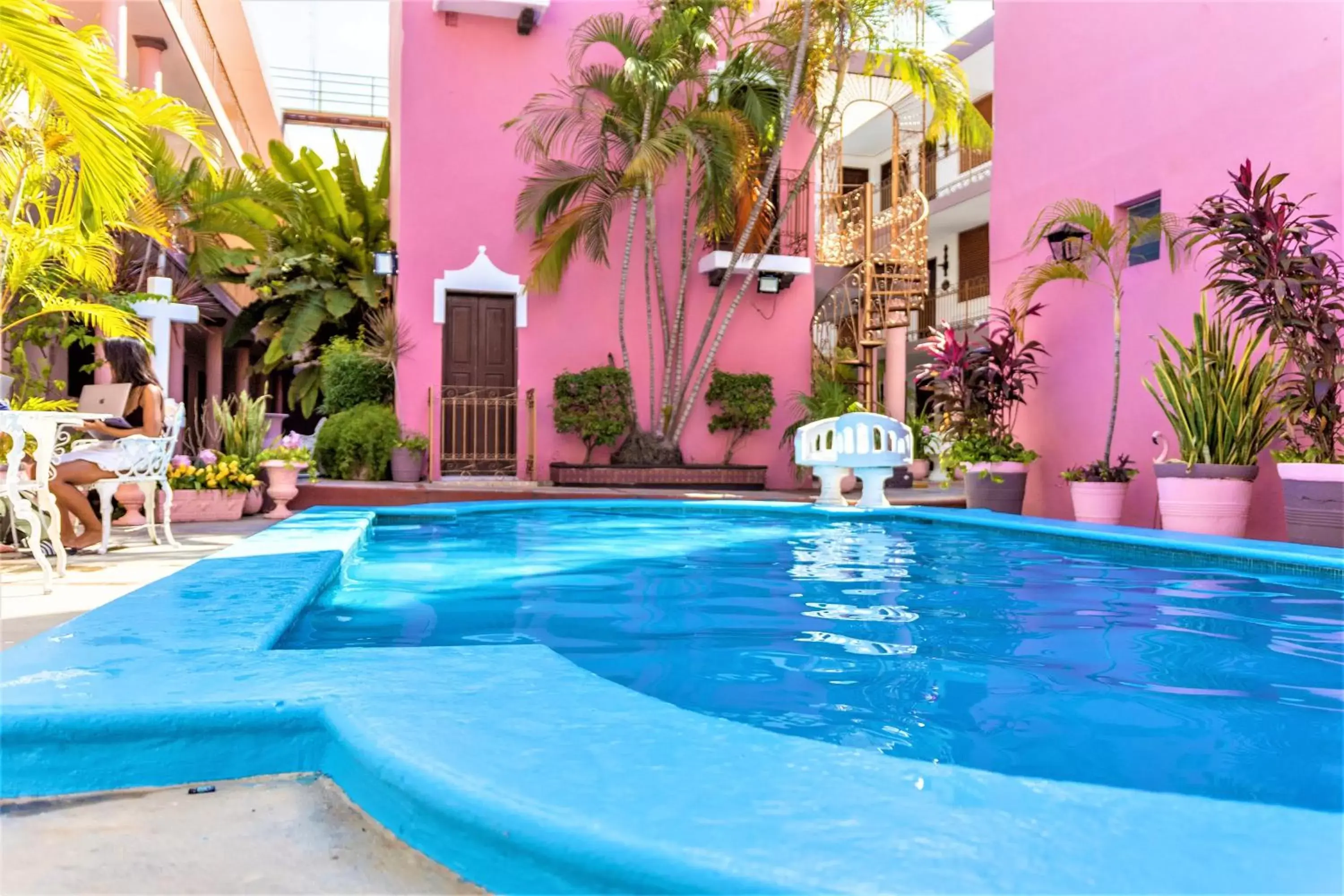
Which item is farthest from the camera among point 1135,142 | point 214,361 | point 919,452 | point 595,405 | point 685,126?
point 214,361

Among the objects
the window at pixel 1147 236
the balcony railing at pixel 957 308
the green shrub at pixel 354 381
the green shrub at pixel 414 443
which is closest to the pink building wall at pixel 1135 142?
the window at pixel 1147 236

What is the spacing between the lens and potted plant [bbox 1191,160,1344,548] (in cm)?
600

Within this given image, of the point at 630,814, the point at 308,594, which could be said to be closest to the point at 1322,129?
the point at 308,594

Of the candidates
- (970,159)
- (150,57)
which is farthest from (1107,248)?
(150,57)

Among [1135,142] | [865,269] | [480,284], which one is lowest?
[480,284]

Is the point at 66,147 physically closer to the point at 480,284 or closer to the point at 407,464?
the point at 407,464

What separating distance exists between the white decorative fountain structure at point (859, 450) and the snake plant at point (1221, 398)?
2.14 m

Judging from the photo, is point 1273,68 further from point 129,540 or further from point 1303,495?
point 129,540

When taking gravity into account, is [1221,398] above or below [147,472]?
above

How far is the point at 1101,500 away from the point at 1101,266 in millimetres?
2294

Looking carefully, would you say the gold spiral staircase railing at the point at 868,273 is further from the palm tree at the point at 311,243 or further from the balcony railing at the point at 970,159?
the palm tree at the point at 311,243

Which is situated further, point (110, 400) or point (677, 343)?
point (677, 343)

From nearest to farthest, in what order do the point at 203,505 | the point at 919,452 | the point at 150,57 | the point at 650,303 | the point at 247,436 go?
the point at 203,505 < the point at 247,436 < the point at 650,303 < the point at 150,57 < the point at 919,452

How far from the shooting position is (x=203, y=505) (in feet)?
28.2
